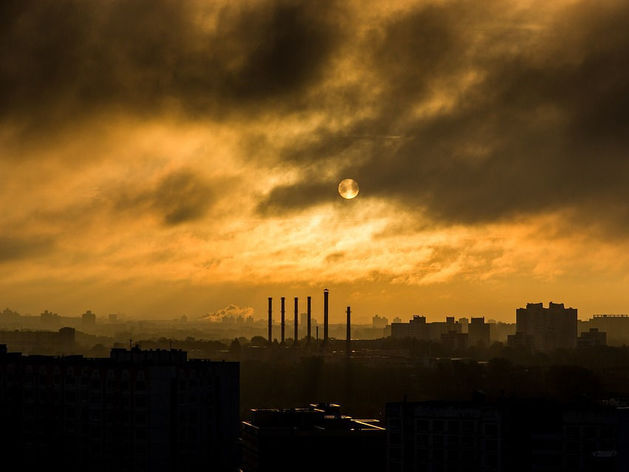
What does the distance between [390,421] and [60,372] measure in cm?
2775

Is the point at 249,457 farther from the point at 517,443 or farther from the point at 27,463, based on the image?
the point at 517,443

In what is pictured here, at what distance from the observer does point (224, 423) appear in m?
89.7

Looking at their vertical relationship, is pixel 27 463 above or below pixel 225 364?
below

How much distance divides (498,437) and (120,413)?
1132 inches

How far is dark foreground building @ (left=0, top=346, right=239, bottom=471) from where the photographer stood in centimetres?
8406

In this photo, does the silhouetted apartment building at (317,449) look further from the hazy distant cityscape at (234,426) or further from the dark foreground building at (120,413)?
the dark foreground building at (120,413)

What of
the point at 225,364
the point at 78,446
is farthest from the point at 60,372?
the point at 225,364

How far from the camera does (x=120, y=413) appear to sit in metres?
84.4

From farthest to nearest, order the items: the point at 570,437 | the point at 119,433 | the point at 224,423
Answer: the point at 224,423 < the point at 119,433 < the point at 570,437

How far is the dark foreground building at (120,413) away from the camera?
276ft

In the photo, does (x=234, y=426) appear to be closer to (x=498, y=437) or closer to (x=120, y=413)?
(x=120, y=413)

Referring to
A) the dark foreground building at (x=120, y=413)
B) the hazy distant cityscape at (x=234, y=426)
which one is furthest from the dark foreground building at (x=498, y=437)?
the dark foreground building at (x=120, y=413)

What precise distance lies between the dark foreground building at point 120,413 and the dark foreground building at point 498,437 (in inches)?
670

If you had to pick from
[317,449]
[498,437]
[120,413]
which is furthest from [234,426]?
[498,437]
